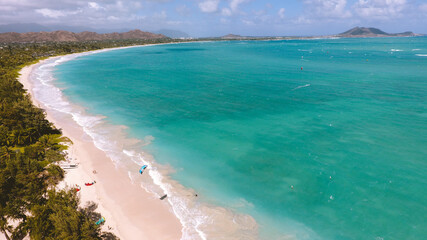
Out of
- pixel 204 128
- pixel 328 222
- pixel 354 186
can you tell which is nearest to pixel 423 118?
pixel 354 186

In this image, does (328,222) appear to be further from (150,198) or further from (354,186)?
(150,198)

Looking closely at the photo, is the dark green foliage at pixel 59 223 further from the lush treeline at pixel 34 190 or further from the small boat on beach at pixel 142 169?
the small boat on beach at pixel 142 169

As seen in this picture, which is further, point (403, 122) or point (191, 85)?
point (191, 85)

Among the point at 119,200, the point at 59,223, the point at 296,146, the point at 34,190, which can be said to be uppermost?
the point at 59,223

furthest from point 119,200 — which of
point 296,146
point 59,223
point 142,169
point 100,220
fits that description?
point 296,146

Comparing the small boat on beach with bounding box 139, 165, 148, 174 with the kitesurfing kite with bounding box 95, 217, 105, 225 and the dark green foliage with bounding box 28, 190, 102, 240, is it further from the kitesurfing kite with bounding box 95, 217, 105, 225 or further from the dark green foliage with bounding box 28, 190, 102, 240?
the dark green foliage with bounding box 28, 190, 102, 240

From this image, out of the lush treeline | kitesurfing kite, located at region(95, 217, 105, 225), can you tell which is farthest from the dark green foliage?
kitesurfing kite, located at region(95, 217, 105, 225)

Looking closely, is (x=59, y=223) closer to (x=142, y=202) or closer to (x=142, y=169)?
(x=142, y=202)
